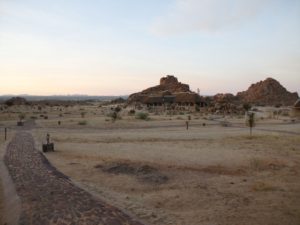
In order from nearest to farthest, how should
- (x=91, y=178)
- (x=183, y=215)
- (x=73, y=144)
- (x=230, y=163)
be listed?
1. (x=183, y=215)
2. (x=91, y=178)
3. (x=230, y=163)
4. (x=73, y=144)

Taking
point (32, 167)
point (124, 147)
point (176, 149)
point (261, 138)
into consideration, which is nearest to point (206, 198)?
point (32, 167)

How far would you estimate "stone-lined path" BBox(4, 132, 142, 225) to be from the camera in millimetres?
8500

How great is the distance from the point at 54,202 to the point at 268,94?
12339 centimetres

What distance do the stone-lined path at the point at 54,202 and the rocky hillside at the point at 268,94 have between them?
111228 mm

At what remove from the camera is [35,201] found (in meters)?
9.92

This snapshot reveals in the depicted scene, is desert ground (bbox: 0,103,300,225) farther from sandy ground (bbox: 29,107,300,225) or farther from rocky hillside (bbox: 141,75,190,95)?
rocky hillside (bbox: 141,75,190,95)

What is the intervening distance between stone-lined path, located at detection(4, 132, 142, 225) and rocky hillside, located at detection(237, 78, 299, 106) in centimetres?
11123

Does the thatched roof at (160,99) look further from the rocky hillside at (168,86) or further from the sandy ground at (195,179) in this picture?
the sandy ground at (195,179)

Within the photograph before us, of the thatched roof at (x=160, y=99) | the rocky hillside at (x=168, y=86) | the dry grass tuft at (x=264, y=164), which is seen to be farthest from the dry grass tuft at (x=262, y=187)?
the rocky hillside at (x=168, y=86)

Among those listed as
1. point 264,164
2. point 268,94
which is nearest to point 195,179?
point 264,164

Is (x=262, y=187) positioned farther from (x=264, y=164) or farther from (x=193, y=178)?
(x=264, y=164)

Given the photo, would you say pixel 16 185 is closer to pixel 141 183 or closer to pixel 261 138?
pixel 141 183

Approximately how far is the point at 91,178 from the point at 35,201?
119 inches

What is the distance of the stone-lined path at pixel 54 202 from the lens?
8.50m
